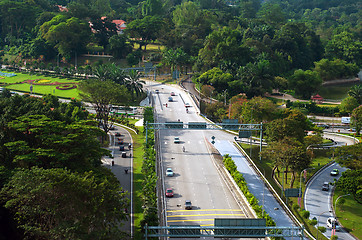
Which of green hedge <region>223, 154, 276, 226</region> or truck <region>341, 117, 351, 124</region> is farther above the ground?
truck <region>341, 117, 351, 124</region>

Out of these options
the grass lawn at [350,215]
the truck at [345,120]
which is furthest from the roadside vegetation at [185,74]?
the truck at [345,120]

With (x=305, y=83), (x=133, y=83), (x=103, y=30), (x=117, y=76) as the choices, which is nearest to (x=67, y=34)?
(x=103, y=30)

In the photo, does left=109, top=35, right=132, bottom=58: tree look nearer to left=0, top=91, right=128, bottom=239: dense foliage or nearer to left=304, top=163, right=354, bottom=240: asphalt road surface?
left=304, top=163, right=354, bottom=240: asphalt road surface

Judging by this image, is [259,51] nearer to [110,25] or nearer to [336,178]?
[110,25]

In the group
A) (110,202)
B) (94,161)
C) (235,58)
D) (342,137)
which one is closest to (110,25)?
(235,58)

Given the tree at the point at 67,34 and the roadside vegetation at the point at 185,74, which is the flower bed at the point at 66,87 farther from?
the tree at the point at 67,34

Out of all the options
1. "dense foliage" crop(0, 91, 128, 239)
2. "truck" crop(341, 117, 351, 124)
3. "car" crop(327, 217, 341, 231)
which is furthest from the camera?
"truck" crop(341, 117, 351, 124)

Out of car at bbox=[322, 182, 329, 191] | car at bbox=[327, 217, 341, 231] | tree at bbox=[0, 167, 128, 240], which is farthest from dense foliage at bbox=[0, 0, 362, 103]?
tree at bbox=[0, 167, 128, 240]
